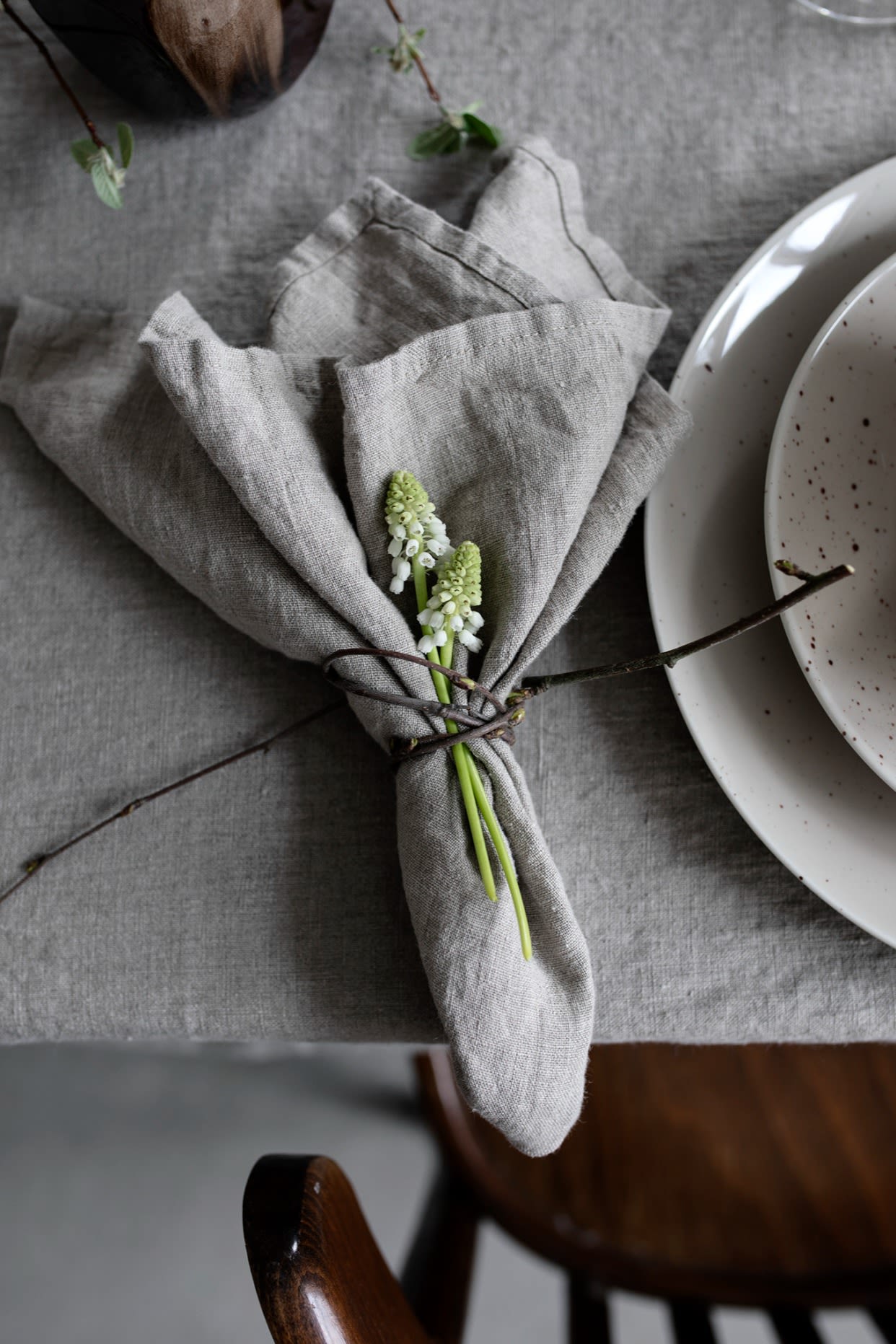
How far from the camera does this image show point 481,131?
0.51 m

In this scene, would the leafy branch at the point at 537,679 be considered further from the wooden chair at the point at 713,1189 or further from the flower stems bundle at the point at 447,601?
the wooden chair at the point at 713,1189

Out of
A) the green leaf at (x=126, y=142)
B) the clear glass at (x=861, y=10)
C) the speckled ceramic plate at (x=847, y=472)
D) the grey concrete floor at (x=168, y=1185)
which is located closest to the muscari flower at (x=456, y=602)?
the speckled ceramic plate at (x=847, y=472)

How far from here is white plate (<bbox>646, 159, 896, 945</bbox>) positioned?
0.41m

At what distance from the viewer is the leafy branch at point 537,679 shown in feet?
1.13

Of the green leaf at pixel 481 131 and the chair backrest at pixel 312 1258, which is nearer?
the chair backrest at pixel 312 1258

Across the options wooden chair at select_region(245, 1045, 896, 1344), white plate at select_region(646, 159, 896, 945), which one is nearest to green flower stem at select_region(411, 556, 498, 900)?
white plate at select_region(646, 159, 896, 945)

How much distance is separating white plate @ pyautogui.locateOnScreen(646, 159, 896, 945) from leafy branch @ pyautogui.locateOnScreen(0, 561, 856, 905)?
2cm

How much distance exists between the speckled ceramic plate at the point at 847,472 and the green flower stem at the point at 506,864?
0.51 ft

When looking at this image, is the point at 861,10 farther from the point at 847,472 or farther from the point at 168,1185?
the point at 168,1185

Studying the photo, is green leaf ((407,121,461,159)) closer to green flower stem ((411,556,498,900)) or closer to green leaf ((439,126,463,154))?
green leaf ((439,126,463,154))

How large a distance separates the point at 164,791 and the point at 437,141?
37 cm

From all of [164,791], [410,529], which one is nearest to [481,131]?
[410,529]

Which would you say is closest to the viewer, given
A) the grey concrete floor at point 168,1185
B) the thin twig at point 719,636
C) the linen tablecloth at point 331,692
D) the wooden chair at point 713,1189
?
the thin twig at point 719,636

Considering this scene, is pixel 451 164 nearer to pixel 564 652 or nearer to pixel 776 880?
pixel 564 652
